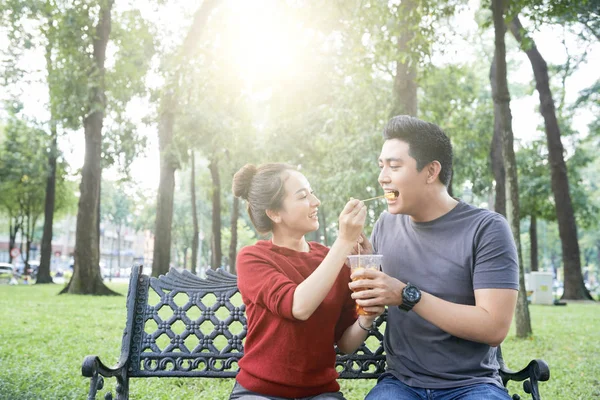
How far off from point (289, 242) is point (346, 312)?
1.52ft

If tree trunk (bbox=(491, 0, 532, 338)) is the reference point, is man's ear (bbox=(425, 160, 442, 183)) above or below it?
below

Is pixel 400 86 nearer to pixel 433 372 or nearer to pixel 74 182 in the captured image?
pixel 433 372

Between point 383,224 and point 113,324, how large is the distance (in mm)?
Result: 8742

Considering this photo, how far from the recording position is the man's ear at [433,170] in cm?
296

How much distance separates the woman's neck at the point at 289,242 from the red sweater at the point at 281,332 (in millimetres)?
75

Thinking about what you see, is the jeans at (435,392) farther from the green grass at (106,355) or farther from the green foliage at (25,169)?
the green foliage at (25,169)

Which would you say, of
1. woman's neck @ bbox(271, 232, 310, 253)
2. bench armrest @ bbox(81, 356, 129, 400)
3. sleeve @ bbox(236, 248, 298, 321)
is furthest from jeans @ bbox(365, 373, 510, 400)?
bench armrest @ bbox(81, 356, 129, 400)

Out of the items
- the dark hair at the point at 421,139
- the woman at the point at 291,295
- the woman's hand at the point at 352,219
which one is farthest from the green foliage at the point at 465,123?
the woman's hand at the point at 352,219

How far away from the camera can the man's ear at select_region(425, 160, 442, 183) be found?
296 centimetres

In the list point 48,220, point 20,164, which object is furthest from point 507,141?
point 20,164

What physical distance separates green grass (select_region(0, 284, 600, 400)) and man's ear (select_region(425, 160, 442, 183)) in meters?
3.39

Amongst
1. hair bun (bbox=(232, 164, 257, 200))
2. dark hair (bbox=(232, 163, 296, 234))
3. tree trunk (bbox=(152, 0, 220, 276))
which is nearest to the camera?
dark hair (bbox=(232, 163, 296, 234))

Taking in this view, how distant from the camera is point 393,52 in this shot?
10211 millimetres

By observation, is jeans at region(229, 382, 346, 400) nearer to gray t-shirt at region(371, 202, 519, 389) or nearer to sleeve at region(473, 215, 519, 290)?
gray t-shirt at region(371, 202, 519, 389)
